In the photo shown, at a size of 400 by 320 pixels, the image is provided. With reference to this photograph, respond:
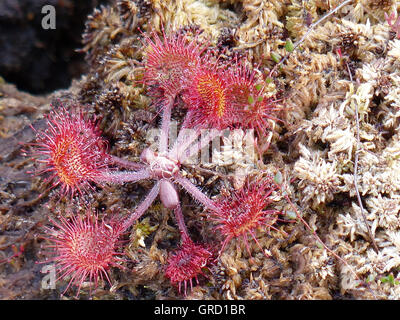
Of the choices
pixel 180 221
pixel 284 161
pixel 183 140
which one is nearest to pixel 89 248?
pixel 180 221

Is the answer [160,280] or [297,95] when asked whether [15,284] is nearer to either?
[160,280]

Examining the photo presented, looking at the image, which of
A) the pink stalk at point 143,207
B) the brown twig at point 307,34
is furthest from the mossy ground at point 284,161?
the pink stalk at point 143,207

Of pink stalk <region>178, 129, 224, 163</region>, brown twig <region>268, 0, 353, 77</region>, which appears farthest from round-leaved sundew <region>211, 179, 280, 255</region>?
brown twig <region>268, 0, 353, 77</region>

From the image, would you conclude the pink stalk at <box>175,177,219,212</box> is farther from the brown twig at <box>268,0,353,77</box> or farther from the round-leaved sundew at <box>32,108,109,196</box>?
the brown twig at <box>268,0,353,77</box>

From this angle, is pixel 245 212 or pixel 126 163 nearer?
pixel 245 212

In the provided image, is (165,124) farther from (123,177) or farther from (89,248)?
(89,248)

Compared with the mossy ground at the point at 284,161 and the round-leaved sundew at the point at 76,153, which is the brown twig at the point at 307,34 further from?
the round-leaved sundew at the point at 76,153
